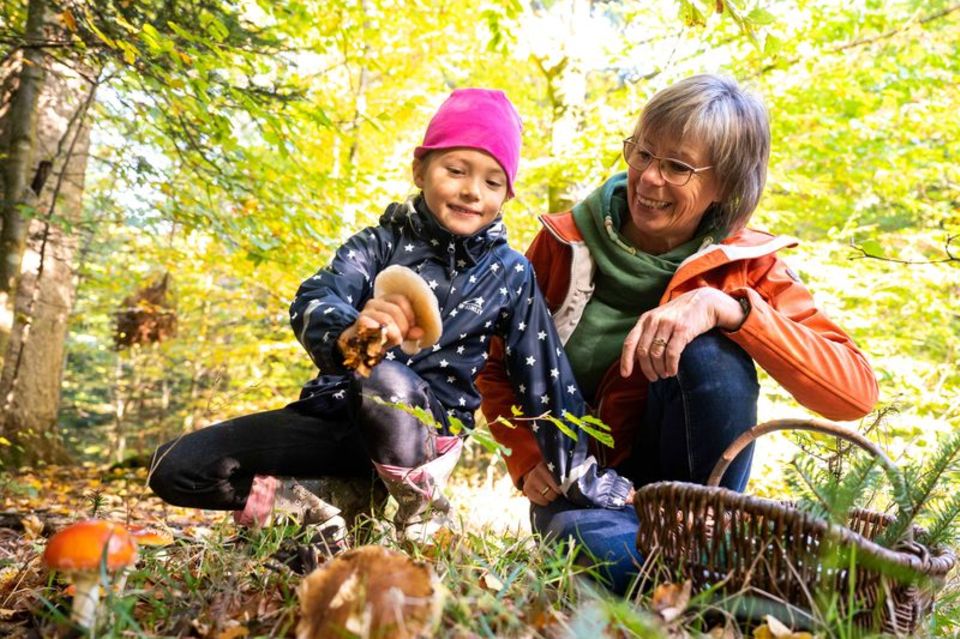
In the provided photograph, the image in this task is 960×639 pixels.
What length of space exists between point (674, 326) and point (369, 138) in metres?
7.98

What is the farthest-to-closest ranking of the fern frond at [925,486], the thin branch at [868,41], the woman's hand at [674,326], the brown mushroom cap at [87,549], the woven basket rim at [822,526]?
the thin branch at [868,41]
the woman's hand at [674,326]
the fern frond at [925,486]
the woven basket rim at [822,526]
the brown mushroom cap at [87,549]

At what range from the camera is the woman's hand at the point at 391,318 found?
1.39m

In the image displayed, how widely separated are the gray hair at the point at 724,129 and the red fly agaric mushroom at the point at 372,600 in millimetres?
1645

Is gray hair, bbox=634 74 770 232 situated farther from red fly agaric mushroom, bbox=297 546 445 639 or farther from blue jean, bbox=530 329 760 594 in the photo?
red fly agaric mushroom, bbox=297 546 445 639

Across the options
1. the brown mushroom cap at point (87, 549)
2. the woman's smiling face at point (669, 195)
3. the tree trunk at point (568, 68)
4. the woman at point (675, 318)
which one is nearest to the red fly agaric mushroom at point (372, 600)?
the brown mushroom cap at point (87, 549)

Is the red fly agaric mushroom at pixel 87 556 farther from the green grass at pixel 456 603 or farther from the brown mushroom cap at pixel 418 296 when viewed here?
the brown mushroom cap at pixel 418 296

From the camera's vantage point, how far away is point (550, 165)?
625 cm

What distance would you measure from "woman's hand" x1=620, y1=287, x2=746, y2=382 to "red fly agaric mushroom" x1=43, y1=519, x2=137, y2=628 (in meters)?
1.29

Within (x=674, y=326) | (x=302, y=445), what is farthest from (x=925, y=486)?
(x=302, y=445)

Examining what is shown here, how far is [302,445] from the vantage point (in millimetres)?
2162

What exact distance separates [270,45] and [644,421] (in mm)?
3024

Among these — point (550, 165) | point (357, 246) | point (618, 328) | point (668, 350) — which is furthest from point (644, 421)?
point (550, 165)

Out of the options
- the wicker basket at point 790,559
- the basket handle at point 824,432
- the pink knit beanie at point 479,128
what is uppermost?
the pink knit beanie at point 479,128

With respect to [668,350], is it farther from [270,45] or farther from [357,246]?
[270,45]
